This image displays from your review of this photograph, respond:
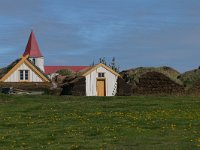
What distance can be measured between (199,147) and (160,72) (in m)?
41.0

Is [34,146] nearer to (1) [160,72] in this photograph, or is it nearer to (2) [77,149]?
(2) [77,149]

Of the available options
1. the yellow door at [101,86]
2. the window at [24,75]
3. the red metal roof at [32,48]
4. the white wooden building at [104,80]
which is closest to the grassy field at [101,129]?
the window at [24,75]

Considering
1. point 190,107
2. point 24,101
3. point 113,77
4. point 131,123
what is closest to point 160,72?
point 113,77

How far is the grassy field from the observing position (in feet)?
54.1

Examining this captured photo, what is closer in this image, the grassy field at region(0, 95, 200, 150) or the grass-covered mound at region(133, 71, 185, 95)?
the grassy field at region(0, 95, 200, 150)

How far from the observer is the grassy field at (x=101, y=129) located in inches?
650

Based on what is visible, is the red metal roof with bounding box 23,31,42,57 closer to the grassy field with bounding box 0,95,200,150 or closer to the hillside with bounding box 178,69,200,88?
the hillside with bounding box 178,69,200,88

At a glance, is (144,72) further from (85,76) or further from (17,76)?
(17,76)

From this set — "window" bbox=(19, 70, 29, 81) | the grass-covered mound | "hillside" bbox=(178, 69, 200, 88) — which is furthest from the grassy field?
"window" bbox=(19, 70, 29, 81)

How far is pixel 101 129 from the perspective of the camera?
806 inches

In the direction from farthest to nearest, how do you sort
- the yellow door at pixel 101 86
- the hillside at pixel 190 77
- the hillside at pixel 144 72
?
the yellow door at pixel 101 86
the hillside at pixel 144 72
the hillside at pixel 190 77

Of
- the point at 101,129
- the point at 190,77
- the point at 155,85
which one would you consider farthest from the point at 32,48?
the point at 101,129

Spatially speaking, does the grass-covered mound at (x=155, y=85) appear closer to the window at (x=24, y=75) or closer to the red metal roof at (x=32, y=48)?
the window at (x=24, y=75)

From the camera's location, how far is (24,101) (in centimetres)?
4003
